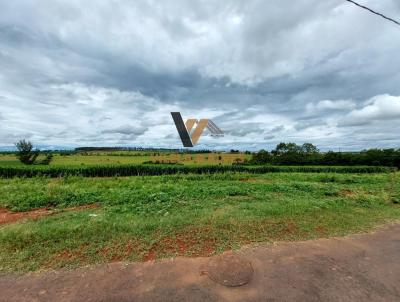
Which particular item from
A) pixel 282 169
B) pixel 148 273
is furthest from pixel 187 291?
pixel 282 169

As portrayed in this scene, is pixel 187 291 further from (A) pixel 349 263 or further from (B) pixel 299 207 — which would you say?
(B) pixel 299 207

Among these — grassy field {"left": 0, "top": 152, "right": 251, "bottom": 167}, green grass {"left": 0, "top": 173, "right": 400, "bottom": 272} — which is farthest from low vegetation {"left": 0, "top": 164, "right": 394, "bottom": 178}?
green grass {"left": 0, "top": 173, "right": 400, "bottom": 272}

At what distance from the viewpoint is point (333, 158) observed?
4747 centimetres

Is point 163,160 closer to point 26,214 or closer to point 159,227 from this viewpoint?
point 26,214

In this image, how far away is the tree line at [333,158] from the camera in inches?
1800

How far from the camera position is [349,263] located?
3.54m

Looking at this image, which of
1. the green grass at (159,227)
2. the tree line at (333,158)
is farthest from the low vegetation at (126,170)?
the green grass at (159,227)

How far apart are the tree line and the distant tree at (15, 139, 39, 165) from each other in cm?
4252

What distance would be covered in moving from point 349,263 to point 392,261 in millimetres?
793

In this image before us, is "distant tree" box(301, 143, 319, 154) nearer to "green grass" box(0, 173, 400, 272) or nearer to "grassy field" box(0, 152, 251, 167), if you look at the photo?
"grassy field" box(0, 152, 251, 167)

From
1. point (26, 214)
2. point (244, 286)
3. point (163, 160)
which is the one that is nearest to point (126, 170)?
point (163, 160)

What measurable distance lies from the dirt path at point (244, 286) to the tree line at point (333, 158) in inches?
1653

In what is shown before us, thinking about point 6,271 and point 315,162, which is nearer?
point 6,271

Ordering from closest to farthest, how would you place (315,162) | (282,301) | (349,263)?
1. (282,301)
2. (349,263)
3. (315,162)
